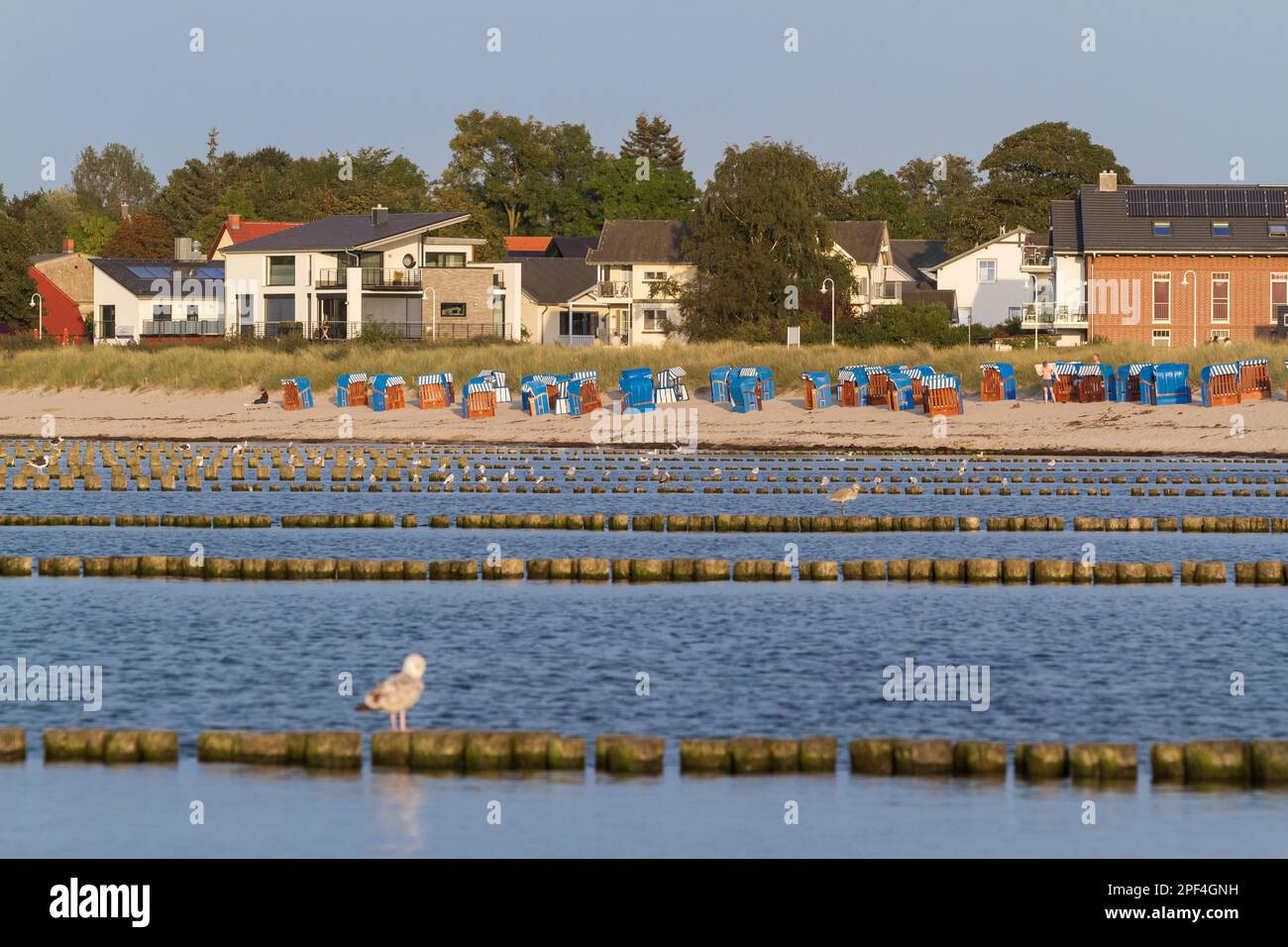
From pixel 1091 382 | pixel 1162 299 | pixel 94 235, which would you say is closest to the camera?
pixel 1091 382

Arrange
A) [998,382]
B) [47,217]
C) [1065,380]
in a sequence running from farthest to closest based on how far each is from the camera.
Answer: [47,217], [998,382], [1065,380]

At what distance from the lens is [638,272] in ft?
358

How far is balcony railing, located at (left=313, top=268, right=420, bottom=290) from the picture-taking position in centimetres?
10106

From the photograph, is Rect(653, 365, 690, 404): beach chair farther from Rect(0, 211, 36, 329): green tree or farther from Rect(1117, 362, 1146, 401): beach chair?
Rect(0, 211, 36, 329): green tree

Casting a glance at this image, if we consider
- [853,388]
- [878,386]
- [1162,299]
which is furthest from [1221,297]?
[853,388]

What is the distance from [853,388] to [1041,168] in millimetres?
64673

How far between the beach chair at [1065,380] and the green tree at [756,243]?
1286 inches

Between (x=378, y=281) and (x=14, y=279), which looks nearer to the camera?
(x=378, y=281)

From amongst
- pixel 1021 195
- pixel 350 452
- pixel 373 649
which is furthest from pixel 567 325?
pixel 373 649

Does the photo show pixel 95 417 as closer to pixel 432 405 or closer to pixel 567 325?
pixel 432 405

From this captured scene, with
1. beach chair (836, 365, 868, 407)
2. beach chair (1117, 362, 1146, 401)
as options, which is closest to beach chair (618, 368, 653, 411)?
beach chair (836, 365, 868, 407)

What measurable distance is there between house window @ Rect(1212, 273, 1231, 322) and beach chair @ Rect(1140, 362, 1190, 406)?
28161mm

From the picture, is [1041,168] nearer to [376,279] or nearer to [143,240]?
[376,279]
